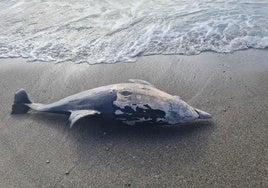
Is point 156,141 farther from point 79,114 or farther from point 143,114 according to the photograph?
point 79,114

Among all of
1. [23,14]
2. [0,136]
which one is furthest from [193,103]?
[23,14]

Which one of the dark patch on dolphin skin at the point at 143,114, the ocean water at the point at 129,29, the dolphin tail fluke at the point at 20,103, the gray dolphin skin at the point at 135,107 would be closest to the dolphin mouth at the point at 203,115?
the gray dolphin skin at the point at 135,107

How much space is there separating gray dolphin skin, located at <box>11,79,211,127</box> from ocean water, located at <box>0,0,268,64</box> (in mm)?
2162

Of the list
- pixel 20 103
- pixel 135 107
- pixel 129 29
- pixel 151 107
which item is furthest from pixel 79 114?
pixel 129 29

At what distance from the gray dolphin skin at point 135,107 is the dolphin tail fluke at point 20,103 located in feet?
2.85

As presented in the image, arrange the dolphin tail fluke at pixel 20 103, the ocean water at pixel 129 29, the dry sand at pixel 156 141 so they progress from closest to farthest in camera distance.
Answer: the dry sand at pixel 156 141 → the dolphin tail fluke at pixel 20 103 → the ocean water at pixel 129 29

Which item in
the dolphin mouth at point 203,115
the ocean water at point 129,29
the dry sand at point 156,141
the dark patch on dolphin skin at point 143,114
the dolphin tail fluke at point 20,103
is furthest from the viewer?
the ocean water at point 129,29

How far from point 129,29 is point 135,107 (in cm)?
402

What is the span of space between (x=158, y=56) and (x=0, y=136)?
319 centimetres

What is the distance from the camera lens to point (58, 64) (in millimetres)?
6953

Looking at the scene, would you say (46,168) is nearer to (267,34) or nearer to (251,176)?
(251,176)

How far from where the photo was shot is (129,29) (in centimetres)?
821

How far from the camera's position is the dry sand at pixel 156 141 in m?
3.87

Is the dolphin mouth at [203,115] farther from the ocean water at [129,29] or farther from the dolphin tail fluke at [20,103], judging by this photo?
the dolphin tail fluke at [20,103]
